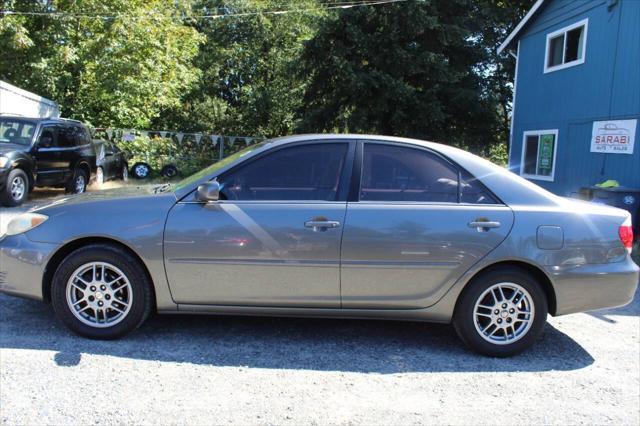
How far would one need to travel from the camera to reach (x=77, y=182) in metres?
11.2

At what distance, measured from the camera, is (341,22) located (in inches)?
717

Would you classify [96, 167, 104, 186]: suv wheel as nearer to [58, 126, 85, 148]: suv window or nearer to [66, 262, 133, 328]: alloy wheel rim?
[58, 126, 85, 148]: suv window

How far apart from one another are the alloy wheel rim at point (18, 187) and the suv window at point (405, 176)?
313 inches

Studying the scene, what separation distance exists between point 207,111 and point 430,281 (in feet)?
87.4

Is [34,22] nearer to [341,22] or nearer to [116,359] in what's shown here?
[341,22]

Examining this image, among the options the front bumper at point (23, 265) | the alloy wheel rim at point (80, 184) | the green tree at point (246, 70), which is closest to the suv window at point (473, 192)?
the front bumper at point (23, 265)

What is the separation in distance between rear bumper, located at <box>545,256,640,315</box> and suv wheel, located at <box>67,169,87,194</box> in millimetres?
10060

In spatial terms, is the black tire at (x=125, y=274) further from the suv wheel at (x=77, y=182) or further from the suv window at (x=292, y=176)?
the suv wheel at (x=77, y=182)

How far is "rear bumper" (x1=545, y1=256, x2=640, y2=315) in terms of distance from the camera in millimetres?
3641

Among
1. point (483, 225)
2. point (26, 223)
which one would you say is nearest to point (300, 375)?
A: point (483, 225)

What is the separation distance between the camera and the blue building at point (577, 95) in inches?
432

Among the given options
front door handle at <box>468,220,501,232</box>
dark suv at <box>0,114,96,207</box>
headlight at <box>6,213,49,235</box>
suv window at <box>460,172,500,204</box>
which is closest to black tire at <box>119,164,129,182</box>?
dark suv at <box>0,114,96,207</box>

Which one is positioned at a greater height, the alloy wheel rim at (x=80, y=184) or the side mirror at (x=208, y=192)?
the side mirror at (x=208, y=192)

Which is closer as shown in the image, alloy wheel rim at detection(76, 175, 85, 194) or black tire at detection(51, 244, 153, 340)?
black tire at detection(51, 244, 153, 340)
